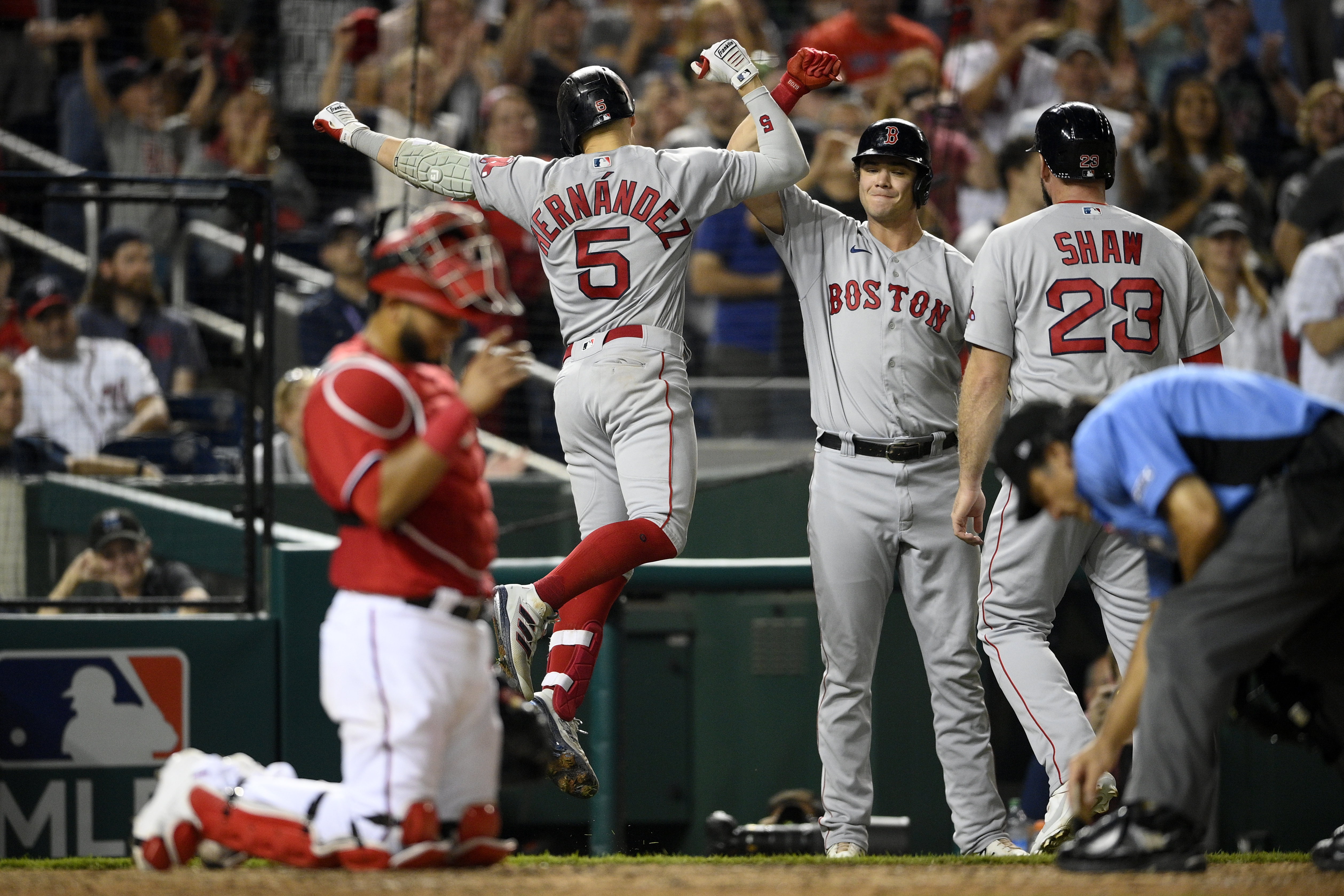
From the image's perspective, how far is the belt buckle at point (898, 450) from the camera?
211 inches

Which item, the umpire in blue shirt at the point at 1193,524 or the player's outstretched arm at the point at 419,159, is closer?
the umpire in blue shirt at the point at 1193,524

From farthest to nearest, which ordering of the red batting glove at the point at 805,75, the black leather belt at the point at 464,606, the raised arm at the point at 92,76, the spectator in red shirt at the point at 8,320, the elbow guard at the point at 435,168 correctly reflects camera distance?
the raised arm at the point at 92,76
the spectator in red shirt at the point at 8,320
the elbow guard at the point at 435,168
the red batting glove at the point at 805,75
the black leather belt at the point at 464,606

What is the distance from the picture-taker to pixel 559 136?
9.78m

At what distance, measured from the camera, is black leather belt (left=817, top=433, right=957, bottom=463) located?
5371 millimetres

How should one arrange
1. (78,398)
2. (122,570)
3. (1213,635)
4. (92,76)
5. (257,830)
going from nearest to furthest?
(1213,635) < (257,830) < (122,570) < (78,398) < (92,76)

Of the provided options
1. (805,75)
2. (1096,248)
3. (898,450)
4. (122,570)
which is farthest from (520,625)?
(122,570)

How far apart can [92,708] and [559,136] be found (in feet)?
15.2

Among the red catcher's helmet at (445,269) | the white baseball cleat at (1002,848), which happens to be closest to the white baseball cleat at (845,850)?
the white baseball cleat at (1002,848)

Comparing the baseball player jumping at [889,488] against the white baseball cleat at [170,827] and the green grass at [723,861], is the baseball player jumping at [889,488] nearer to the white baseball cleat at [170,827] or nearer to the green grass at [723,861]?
the green grass at [723,861]

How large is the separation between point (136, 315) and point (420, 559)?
5.45 metres

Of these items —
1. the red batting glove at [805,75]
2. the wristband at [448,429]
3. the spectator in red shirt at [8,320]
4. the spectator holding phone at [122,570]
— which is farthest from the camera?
the spectator in red shirt at [8,320]

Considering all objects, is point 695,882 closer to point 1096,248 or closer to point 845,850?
point 845,850

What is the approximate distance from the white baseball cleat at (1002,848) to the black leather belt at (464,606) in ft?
6.53

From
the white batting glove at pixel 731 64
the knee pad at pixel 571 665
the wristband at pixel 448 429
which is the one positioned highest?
the white batting glove at pixel 731 64
